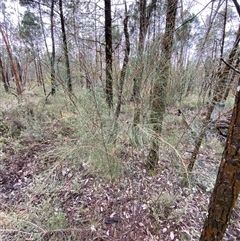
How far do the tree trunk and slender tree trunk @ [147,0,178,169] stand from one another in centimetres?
86

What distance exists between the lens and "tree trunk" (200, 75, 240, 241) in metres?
0.71

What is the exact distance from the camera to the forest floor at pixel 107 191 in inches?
60.4

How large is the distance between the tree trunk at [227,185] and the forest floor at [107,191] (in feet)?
1.81

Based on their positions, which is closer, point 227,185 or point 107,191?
point 227,185

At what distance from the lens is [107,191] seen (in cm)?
200

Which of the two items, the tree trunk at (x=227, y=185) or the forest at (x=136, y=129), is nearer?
the tree trunk at (x=227, y=185)

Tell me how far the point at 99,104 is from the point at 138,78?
478mm

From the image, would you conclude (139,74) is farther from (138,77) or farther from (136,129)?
(136,129)

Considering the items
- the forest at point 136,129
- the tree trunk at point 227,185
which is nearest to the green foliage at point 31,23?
the forest at point 136,129

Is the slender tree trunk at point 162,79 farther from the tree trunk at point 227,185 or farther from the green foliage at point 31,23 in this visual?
the green foliage at point 31,23

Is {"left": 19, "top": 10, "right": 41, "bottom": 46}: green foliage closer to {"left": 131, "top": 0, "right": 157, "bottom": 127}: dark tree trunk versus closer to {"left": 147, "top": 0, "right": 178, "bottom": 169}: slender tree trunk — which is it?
{"left": 131, "top": 0, "right": 157, "bottom": 127}: dark tree trunk

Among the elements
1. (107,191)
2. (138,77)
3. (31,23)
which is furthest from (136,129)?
(31,23)

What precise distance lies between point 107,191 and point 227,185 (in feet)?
4.84

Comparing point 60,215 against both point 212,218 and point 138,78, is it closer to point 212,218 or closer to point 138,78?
point 212,218
